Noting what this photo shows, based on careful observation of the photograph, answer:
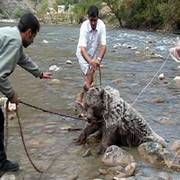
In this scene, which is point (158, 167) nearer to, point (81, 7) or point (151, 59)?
point (151, 59)

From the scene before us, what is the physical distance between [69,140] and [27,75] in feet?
23.6

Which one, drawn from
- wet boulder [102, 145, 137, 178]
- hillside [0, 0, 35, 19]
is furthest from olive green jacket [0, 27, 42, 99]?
hillside [0, 0, 35, 19]

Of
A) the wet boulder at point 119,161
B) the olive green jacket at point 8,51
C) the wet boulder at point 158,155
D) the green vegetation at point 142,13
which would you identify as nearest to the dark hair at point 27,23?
the olive green jacket at point 8,51

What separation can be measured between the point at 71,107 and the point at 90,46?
146 cm

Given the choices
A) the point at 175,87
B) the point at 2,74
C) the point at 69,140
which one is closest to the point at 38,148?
the point at 69,140

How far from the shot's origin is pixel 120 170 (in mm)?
6383

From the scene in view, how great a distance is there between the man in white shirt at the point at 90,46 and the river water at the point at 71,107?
935 millimetres

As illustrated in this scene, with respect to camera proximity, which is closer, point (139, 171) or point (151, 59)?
point (139, 171)

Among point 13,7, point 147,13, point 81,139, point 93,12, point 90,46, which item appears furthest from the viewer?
point 13,7

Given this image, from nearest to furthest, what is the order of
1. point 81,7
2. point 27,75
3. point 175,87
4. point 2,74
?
point 2,74
point 175,87
point 27,75
point 81,7

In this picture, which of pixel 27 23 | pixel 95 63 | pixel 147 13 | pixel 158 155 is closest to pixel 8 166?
pixel 27 23

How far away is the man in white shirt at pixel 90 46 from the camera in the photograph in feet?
30.2

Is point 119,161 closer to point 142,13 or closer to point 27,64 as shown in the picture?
point 27,64

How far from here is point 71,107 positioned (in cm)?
1027
